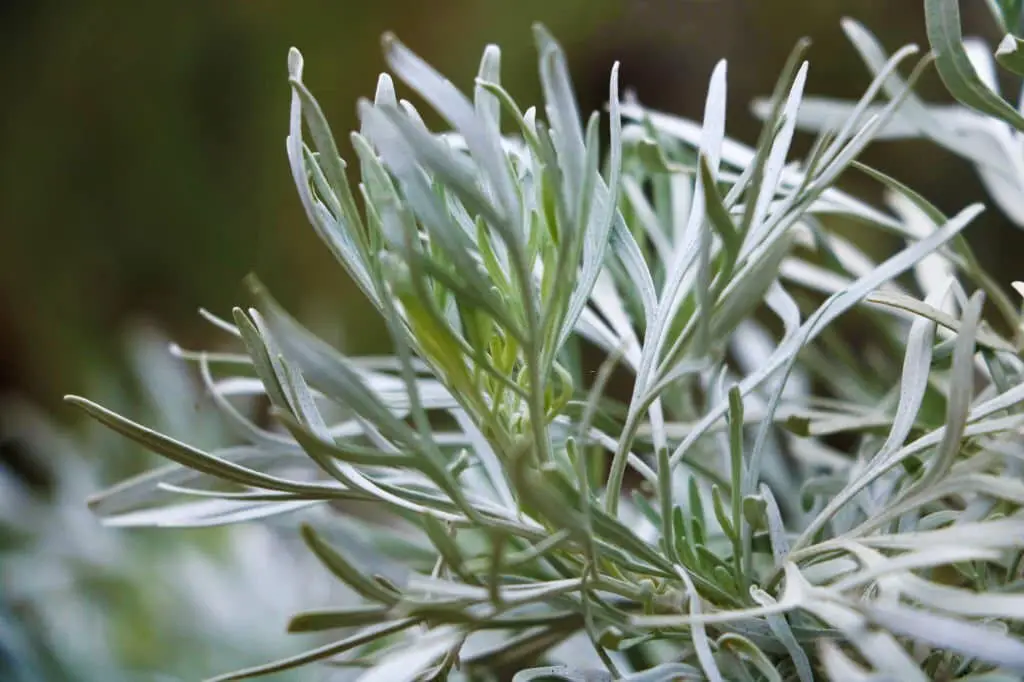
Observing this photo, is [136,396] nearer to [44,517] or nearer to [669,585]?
[44,517]

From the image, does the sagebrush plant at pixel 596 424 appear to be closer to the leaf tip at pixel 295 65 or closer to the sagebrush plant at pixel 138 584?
the leaf tip at pixel 295 65

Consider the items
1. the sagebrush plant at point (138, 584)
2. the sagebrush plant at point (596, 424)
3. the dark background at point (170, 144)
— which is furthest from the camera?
the dark background at point (170, 144)

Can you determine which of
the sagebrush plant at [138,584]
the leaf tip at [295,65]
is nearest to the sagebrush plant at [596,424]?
the leaf tip at [295,65]

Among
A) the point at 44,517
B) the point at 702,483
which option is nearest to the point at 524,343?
the point at 702,483

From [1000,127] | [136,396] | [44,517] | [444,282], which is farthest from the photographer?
[136,396]

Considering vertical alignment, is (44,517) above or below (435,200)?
below

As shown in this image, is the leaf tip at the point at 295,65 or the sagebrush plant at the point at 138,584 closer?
the leaf tip at the point at 295,65
